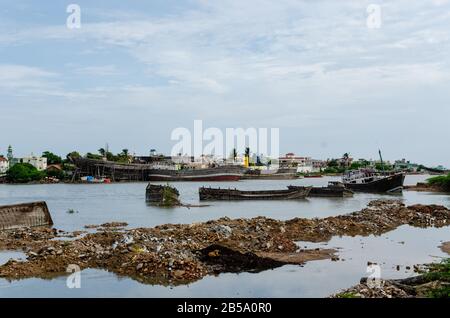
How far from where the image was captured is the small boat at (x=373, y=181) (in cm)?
6575

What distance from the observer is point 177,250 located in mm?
17078

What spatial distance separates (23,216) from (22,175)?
96.4 m

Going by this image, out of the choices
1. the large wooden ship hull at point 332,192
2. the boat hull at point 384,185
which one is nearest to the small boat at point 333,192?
the large wooden ship hull at point 332,192

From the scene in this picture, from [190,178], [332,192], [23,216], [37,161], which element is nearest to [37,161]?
[37,161]

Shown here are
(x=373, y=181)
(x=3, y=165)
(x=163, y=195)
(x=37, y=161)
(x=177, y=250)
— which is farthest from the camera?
(x=37, y=161)

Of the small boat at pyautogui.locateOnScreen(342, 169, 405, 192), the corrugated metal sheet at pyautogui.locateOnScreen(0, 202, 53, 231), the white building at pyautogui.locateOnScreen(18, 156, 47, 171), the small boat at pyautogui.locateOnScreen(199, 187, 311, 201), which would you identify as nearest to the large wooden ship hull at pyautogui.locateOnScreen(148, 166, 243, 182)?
the white building at pyautogui.locateOnScreen(18, 156, 47, 171)

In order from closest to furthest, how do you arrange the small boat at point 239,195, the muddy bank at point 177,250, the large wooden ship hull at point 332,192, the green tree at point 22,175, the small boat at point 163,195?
1. the muddy bank at point 177,250
2. the small boat at point 163,195
3. the small boat at point 239,195
4. the large wooden ship hull at point 332,192
5. the green tree at point 22,175

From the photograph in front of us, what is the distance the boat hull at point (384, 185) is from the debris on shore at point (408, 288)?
54.8m

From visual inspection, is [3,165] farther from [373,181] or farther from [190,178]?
[373,181]

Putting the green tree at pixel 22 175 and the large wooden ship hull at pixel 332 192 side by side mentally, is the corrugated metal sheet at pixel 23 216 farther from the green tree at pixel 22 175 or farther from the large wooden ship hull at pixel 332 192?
the green tree at pixel 22 175

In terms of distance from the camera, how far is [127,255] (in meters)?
16.4

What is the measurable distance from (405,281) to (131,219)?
77.9 ft

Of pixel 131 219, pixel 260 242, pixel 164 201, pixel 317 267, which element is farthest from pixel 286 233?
pixel 164 201
